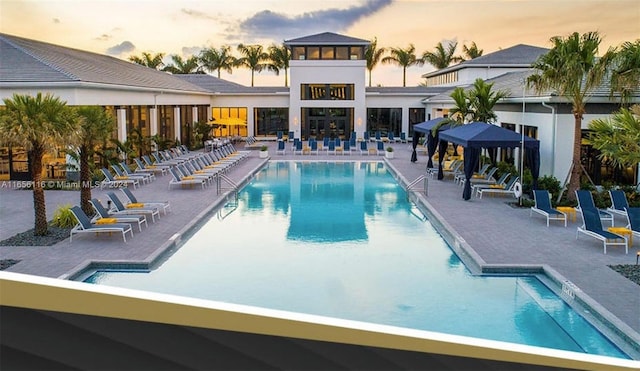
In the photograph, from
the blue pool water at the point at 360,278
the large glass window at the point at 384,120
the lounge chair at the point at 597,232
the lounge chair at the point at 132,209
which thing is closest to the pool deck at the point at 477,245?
the lounge chair at the point at 597,232

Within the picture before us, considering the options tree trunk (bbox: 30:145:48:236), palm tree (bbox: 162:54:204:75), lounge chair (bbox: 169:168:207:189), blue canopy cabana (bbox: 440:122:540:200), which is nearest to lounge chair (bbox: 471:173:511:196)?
blue canopy cabana (bbox: 440:122:540:200)

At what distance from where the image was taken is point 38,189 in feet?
43.2

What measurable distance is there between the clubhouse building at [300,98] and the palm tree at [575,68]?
2.38 meters

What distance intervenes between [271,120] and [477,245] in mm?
34828

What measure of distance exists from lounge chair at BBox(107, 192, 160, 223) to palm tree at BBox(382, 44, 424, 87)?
48.5 metres

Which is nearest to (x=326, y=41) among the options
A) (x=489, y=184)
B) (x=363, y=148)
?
(x=363, y=148)

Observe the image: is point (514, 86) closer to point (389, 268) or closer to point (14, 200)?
point (389, 268)

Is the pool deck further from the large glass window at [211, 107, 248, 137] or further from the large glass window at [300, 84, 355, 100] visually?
the large glass window at [211, 107, 248, 137]

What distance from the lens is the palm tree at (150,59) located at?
6216 centimetres

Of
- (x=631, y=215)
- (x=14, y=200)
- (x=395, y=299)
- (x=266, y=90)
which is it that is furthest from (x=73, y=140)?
(x=266, y=90)

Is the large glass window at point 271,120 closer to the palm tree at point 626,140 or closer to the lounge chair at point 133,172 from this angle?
the lounge chair at point 133,172

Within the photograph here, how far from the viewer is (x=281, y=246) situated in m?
13.5

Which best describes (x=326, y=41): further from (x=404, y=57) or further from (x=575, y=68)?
(x=575, y=68)

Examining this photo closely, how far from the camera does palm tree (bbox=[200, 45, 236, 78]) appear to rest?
203ft
